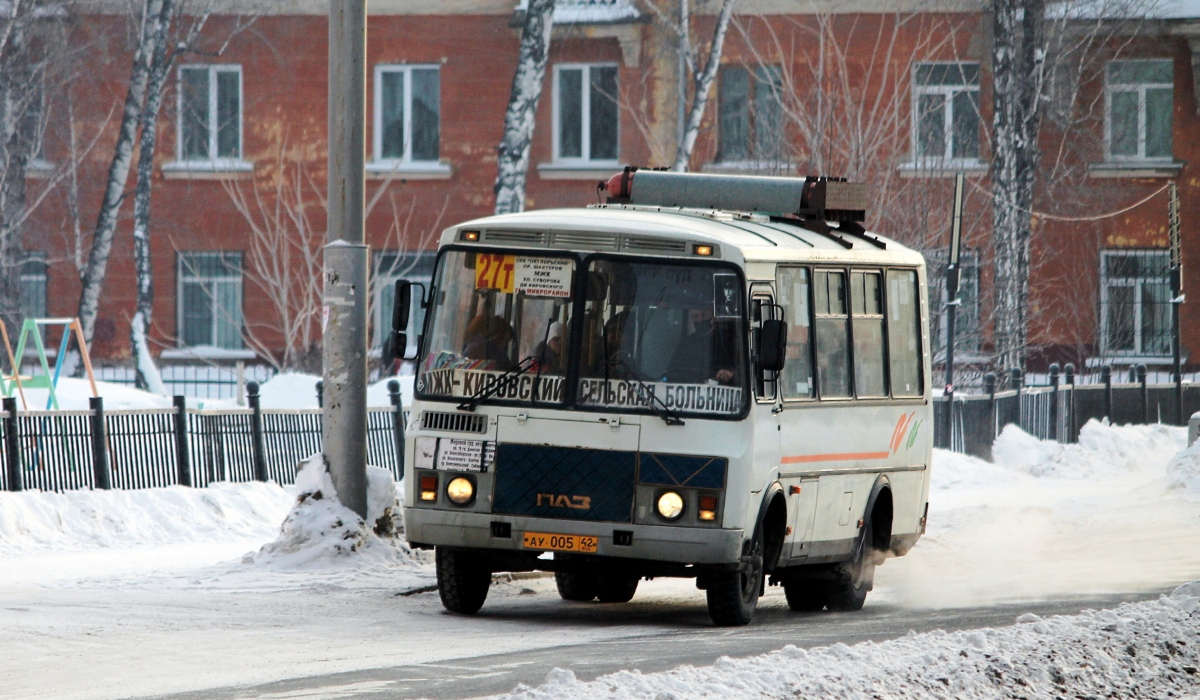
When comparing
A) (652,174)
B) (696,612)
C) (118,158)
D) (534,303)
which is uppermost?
(118,158)

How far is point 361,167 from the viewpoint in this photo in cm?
1378

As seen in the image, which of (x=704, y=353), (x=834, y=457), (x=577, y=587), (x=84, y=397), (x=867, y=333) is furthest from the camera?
(x=84, y=397)

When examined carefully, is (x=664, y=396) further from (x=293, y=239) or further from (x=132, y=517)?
(x=293, y=239)

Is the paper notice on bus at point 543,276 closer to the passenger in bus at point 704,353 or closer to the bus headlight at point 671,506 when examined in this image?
the passenger in bus at point 704,353

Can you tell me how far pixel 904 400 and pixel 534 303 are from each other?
3.34 metres

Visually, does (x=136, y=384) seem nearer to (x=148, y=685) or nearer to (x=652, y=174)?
(x=652, y=174)

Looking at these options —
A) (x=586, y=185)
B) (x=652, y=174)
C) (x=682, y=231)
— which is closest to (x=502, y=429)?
(x=682, y=231)

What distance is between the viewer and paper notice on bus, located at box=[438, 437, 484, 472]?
434 inches

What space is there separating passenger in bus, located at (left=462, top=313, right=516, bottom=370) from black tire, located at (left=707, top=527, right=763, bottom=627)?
1759mm

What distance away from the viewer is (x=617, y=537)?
10719mm

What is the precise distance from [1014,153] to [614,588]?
68.6 ft

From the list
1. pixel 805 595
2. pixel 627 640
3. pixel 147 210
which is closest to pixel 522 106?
pixel 147 210

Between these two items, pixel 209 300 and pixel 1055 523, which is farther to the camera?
pixel 209 300

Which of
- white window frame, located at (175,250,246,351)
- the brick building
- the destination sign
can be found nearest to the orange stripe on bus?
the destination sign
